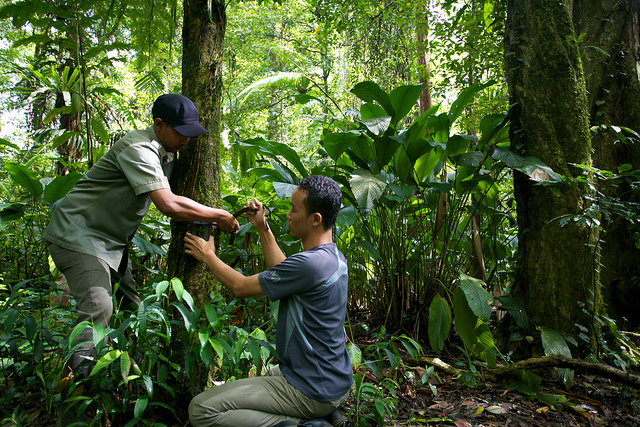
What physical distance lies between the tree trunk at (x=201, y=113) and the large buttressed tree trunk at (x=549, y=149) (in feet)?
7.05

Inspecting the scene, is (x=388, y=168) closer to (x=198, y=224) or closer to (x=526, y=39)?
(x=526, y=39)

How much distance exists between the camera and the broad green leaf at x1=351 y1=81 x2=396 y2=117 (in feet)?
10.0

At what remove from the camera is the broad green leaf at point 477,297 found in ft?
8.43

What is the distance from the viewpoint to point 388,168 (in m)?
3.37

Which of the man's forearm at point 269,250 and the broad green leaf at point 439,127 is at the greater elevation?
the broad green leaf at point 439,127

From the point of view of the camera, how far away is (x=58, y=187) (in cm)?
278

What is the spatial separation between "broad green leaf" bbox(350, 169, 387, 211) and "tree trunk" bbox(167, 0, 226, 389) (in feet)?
2.79

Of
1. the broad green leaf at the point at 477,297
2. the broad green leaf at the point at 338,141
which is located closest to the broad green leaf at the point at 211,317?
the broad green leaf at the point at 338,141

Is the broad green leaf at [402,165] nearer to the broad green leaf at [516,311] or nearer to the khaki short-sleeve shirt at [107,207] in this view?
the broad green leaf at [516,311]

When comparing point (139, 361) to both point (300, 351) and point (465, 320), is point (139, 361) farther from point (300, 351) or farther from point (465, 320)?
point (465, 320)

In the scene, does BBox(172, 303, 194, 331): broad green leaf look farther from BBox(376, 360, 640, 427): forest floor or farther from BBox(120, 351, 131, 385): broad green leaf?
BBox(376, 360, 640, 427): forest floor

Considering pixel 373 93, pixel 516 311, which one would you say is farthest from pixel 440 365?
pixel 373 93

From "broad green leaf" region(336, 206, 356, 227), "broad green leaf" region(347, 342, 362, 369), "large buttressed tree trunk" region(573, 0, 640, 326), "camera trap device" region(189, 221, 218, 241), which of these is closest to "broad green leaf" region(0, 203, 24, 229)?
"camera trap device" region(189, 221, 218, 241)

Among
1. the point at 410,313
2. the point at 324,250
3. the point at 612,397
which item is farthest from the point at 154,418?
the point at 612,397
